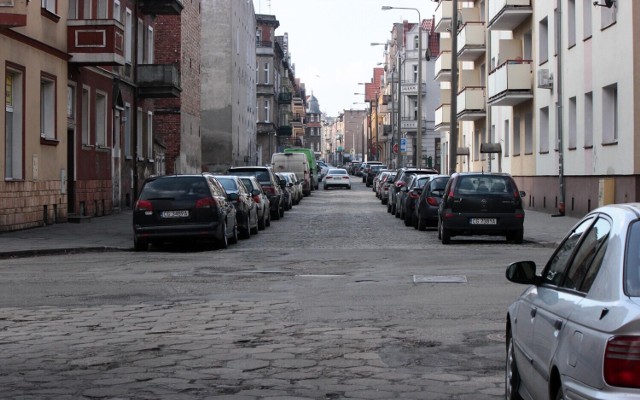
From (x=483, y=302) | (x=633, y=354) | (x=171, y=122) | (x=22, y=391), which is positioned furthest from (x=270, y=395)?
(x=171, y=122)

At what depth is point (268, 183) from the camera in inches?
1364

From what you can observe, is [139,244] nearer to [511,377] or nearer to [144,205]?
[144,205]

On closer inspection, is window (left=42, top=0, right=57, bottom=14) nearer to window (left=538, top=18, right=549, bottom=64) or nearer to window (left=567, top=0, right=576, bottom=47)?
window (left=567, top=0, right=576, bottom=47)

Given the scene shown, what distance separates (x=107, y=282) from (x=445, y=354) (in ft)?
23.7

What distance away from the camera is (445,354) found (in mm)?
8781

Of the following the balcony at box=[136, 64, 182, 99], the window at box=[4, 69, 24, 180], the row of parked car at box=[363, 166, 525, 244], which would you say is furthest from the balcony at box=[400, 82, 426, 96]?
the row of parked car at box=[363, 166, 525, 244]

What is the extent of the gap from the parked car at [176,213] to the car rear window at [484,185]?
5.33 meters

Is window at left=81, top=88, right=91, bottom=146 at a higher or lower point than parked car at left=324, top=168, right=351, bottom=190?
higher

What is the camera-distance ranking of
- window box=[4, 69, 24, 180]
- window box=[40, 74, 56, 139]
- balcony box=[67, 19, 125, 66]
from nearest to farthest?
window box=[4, 69, 24, 180]
window box=[40, 74, 56, 139]
balcony box=[67, 19, 125, 66]

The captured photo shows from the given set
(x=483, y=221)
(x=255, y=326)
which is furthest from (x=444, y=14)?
(x=255, y=326)

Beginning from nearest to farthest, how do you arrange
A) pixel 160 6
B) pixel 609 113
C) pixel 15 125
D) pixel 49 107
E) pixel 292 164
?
pixel 15 125 < pixel 49 107 < pixel 609 113 < pixel 160 6 < pixel 292 164

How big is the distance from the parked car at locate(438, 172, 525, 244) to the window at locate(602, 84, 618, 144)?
7.72 meters

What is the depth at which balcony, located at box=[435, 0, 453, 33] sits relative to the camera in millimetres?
59750

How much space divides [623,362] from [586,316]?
1.38 ft
